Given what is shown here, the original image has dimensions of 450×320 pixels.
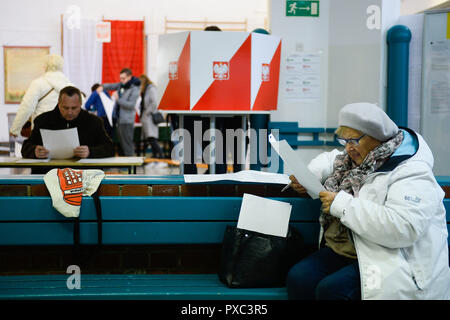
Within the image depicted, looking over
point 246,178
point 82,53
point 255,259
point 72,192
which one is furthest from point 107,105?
point 255,259

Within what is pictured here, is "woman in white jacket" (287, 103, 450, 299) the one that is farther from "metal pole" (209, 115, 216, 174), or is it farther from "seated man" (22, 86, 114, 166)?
"seated man" (22, 86, 114, 166)

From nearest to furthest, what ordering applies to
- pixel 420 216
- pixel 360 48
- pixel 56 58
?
pixel 420 216 < pixel 360 48 < pixel 56 58

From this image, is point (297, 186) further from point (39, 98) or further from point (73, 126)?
point (39, 98)

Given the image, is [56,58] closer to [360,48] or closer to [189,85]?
[189,85]

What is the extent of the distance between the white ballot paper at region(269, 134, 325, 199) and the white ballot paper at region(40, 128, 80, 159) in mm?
2273

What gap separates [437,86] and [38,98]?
154 inches

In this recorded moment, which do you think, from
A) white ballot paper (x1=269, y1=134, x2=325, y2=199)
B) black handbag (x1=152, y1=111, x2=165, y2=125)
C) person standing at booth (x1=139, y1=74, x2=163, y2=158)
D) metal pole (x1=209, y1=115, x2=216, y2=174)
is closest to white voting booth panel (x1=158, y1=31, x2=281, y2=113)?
metal pole (x1=209, y1=115, x2=216, y2=174)

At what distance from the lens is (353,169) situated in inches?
87.2

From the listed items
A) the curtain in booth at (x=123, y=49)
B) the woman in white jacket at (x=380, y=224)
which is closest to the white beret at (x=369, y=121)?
the woman in white jacket at (x=380, y=224)

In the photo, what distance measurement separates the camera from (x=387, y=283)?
1.92 m

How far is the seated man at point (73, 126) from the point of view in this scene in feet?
13.4
